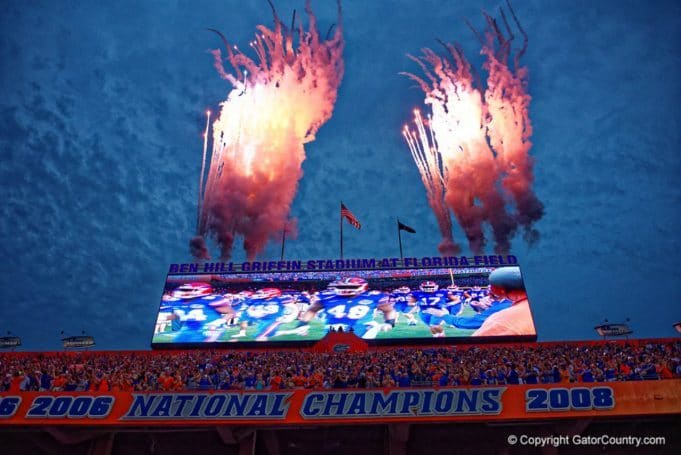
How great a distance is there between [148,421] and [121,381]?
495cm

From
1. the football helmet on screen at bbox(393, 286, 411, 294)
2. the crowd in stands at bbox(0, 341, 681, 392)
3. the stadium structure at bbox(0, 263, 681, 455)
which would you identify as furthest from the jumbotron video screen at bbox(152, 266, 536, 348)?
the stadium structure at bbox(0, 263, 681, 455)

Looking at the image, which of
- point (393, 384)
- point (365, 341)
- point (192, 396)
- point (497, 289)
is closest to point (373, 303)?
point (365, 341)

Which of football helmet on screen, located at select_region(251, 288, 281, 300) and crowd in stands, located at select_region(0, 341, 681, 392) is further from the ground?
football helmet on screen, located at select_region(251, 288, 281, 300)

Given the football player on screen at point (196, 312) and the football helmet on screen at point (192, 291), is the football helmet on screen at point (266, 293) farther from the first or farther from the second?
the football helmet on screen at point (192, 291)

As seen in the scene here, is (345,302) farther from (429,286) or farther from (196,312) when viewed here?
(196,312)

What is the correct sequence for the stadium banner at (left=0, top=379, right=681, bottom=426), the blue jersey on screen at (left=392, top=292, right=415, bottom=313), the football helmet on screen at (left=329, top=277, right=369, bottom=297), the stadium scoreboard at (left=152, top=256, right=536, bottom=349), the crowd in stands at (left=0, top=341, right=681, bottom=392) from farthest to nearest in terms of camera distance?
the football helmet on screen at (left=329, top=277, right=369, bottom=297) → the blue jersey on screen at (left=392, top=292, right=415, bottom=313) → the stadium scoreboard at (left=152, top=256, right=536, bottom=349) → the crowd in stands at (left=0, top=341, right=681, bottom=392) → the stadium banner at (left=0, top=379, right=681, bottom=426)

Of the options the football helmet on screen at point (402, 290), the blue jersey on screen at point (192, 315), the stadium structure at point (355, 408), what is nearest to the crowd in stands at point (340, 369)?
the stadium structure at point (355, 408)

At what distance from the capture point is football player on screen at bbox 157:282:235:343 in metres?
34.9

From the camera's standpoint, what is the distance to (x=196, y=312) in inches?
1422

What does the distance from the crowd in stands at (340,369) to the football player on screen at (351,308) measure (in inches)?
134

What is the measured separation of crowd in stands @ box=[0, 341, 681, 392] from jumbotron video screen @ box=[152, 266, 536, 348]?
236 cm

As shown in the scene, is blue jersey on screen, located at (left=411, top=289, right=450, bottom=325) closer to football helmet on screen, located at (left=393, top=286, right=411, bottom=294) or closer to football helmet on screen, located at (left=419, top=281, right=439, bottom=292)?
football helmet on screen, located at (left=419, top=281, right=439, bottom=292)

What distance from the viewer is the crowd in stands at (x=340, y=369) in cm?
1938

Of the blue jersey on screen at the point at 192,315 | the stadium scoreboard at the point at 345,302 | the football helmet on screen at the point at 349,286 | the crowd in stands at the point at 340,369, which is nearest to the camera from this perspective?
the crowd in stands at the point at 340,369
